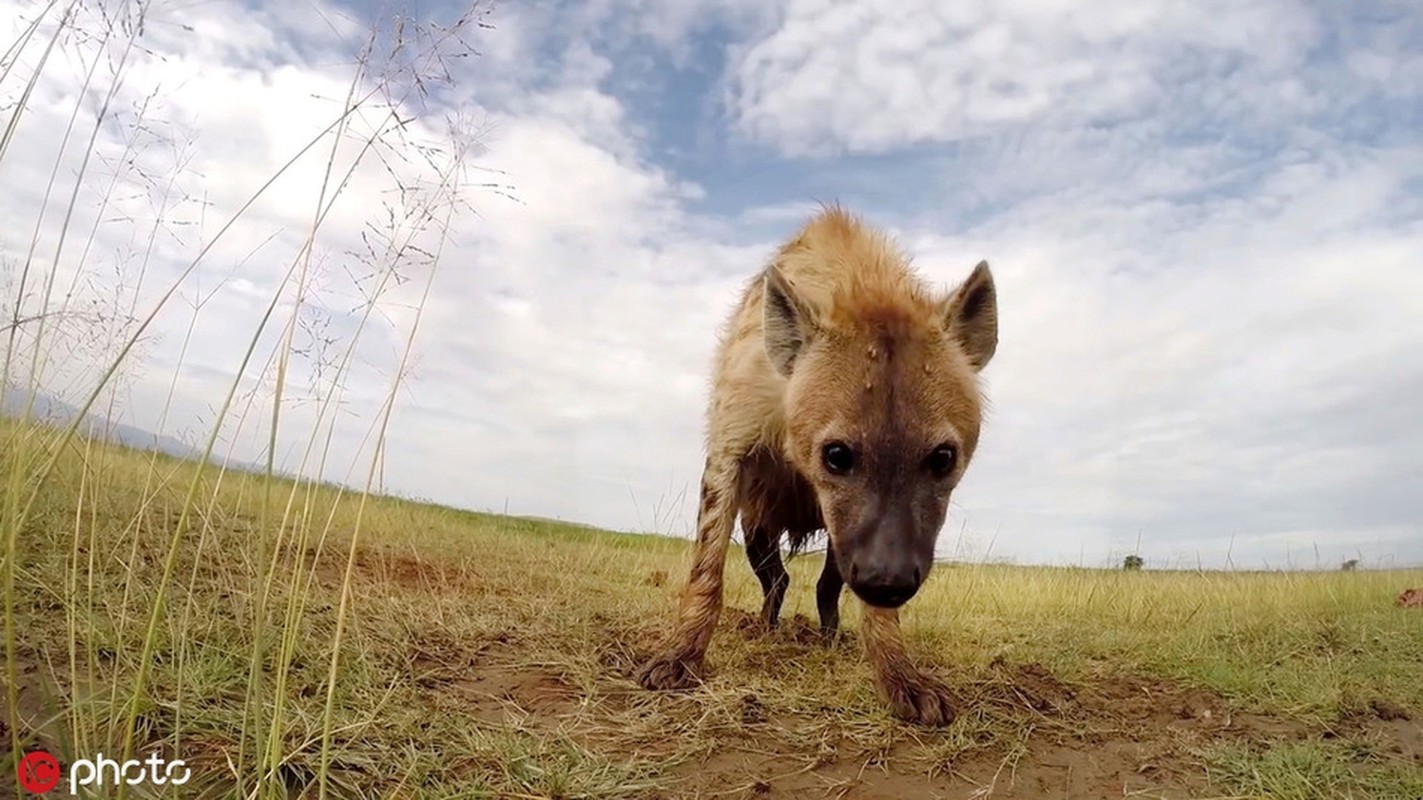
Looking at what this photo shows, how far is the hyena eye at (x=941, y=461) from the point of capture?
126 inches

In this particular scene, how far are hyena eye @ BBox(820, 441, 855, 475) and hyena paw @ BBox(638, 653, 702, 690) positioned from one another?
1.07 metres

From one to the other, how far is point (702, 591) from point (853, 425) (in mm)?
1136

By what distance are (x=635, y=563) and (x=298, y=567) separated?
17.8 ft

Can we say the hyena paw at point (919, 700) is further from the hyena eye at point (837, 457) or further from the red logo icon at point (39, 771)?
the red logo icon at point (39, 771)

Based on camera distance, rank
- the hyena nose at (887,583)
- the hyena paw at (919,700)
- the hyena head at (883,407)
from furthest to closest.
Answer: the hyena paw at (919,700) → the hyena head at (883,407) → the hyena nose at (887,583)

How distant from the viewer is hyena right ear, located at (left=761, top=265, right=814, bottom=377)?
3650 millimetres

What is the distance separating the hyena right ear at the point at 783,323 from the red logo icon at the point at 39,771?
262cm

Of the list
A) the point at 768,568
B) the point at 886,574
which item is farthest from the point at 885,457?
the point at 768,568

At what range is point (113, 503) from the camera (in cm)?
521

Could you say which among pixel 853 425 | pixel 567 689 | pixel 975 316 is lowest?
pixel 567 689

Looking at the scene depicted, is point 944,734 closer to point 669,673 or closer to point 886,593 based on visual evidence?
point 886,593

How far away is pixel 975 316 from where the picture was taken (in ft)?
12.2

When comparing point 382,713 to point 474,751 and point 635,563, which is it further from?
point 635,563

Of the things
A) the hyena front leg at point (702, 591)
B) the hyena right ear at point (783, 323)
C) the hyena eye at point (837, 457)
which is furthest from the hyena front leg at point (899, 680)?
the hyena right ear at point (783, 323)
